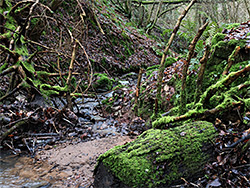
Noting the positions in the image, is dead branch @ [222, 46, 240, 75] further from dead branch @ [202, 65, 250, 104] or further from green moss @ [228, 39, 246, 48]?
dead branch @ [202, 65, 250, 104]

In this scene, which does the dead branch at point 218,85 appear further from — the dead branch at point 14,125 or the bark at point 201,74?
the dead branch at point 14,125

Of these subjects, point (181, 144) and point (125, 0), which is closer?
point (181, 144)

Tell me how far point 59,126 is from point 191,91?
11.3ft

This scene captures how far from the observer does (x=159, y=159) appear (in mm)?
2311

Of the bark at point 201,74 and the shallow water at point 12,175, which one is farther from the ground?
the bark at point 201,74

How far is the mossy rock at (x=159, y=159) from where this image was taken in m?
2.22

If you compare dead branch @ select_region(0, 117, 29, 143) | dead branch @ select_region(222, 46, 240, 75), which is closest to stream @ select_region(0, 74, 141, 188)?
dead branch @ select_region(0, 117, 29, 143)

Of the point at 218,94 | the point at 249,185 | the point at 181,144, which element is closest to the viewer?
the point at 249,185

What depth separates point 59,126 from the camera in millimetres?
4996

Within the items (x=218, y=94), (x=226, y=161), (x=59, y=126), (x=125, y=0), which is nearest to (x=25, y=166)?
(x=59, y=126)

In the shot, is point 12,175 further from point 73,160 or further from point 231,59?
point 231,59

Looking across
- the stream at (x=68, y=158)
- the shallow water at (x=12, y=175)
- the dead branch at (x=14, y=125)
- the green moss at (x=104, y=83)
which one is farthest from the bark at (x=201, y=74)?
the green moss at (x=104, y=83)

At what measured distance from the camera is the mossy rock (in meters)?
2.22

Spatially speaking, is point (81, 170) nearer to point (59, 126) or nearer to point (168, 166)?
point (168, 166)
